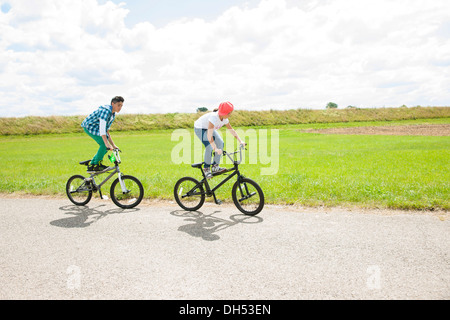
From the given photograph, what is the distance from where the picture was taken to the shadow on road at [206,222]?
5205 mm

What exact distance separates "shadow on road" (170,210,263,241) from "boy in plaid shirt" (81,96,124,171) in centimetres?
240

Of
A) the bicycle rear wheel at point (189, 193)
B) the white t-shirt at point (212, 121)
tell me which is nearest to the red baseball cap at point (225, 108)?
the white t-shirt at point (212, 121)

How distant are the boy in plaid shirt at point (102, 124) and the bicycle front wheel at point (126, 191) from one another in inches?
25.3

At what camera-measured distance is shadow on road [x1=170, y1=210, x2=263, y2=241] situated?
17.1 ft

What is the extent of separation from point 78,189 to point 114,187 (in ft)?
3.55

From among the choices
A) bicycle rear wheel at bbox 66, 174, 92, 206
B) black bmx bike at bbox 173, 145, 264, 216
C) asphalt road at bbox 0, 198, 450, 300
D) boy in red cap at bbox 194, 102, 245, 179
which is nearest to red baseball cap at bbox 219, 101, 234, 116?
boy in red cap at bbox 194, 102, 245, 179

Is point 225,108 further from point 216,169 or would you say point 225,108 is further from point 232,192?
point 232,192

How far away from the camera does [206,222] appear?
19.3ft

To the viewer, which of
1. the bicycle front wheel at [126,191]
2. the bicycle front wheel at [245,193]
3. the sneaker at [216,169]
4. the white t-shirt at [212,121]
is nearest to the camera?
the bicycle front wheel at [245,193]

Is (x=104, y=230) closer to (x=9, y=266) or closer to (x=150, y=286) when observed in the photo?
(x=9, y=266)

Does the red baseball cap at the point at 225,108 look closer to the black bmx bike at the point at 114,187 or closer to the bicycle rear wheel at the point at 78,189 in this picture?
the black bmx bike at the point at 114,187

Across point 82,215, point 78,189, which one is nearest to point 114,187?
point 82,215
